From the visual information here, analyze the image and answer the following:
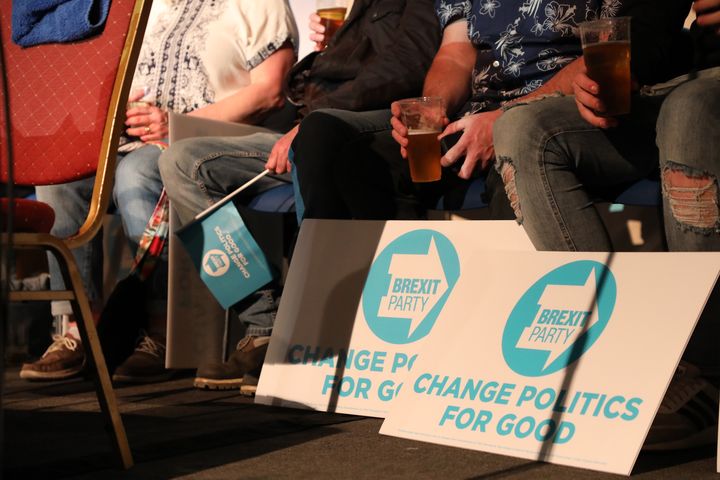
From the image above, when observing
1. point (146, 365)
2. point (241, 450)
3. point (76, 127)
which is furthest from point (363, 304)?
point (146, 365)

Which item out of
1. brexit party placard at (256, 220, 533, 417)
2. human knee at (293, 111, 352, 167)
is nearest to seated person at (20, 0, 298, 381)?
human knee at (293, 111, 352, 167)

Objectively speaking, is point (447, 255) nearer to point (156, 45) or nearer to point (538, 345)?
point (538, 345)

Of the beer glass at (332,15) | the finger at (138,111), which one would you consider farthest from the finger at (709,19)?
the finger at (138,111)

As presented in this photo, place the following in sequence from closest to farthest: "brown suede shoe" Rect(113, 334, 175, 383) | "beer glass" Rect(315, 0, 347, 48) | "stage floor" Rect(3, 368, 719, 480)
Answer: "stage floor" Rect(3, 368, 719, 480)
"brown suede shoe" Rect(113, 334, 175, 383)
"beer glass" Rect(315, 0, 347, 48)

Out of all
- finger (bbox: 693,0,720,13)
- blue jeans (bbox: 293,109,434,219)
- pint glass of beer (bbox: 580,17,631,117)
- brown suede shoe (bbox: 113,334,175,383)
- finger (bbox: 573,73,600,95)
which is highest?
finger (bbox: 693,0,720,13)

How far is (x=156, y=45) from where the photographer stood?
10.2 feet

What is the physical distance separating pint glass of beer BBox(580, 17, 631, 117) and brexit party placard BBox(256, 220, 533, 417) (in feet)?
1.15

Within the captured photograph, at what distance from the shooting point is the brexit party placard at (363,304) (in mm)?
1983

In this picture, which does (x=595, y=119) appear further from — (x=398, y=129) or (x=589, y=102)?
(x=398, y=129)

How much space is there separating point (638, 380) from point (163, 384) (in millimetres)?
1519

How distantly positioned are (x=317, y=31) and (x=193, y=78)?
470mm

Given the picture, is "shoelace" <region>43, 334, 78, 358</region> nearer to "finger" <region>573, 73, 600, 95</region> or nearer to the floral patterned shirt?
the floral patterned shirt

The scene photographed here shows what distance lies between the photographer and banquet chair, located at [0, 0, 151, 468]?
1553 mm

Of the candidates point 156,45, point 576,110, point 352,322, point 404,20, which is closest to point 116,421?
point 352,322
